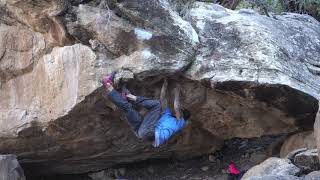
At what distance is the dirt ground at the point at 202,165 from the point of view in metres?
9.77

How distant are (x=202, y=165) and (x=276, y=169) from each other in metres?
2.78

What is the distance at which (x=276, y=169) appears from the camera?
744 cm

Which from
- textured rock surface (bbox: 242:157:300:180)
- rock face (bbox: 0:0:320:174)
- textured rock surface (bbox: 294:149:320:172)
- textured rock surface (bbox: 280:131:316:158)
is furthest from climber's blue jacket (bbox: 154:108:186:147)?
textured rock surface (bbox: 280:131:316:158)

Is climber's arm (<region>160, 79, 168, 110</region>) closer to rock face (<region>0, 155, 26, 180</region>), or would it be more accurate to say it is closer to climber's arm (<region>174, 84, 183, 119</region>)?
climber's arm (<region>174, 84, 183, 119</region>)

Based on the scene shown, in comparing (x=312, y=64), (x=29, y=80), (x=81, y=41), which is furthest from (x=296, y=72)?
(x=29, y=80)

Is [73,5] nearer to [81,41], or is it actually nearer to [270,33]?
[81,41]

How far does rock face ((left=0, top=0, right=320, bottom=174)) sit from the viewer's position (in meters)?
7.64

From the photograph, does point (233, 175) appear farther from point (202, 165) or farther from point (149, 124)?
point (149, 124)

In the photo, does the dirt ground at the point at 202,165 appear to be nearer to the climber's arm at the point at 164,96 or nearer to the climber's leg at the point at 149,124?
the climber's arm at the point at 164,96

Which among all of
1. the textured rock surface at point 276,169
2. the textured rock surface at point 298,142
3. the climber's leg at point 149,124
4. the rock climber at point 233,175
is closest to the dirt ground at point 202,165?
the textured rock surface at point 298,142

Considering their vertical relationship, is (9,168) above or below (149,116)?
below

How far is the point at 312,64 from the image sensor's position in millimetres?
8180

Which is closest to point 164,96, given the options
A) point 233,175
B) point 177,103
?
point 177,103

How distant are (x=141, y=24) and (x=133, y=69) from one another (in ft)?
2.19
